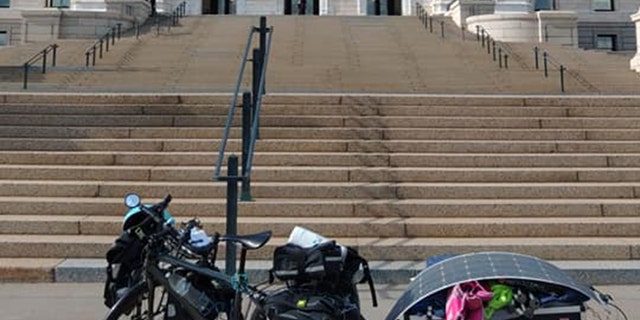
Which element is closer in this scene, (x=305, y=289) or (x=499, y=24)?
(x=305, y=289)

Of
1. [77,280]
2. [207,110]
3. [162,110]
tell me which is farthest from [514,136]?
[77,280]

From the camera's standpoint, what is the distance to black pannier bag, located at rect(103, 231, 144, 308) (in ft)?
11.8

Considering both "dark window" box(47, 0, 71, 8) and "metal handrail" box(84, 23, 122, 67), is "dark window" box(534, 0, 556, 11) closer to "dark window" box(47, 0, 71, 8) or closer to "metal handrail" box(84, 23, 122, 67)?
"metal handrail" box(84, 23, 122, 67)

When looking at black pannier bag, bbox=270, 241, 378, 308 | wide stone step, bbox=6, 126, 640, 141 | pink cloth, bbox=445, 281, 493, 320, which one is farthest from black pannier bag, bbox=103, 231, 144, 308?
wide stone step, bbox=6, 126, 640, 141

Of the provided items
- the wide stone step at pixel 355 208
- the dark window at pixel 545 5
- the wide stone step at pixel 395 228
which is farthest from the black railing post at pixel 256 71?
the dark window at pixel 545 5

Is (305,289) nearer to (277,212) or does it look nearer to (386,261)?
(386,261)

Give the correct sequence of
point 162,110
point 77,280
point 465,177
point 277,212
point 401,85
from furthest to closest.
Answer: point 401,85 → point 162,110 → point 465,177 → point 277,212 → point 77,280

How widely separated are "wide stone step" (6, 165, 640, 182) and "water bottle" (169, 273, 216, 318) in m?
4.68

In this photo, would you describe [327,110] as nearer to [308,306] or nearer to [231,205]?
[231,205]

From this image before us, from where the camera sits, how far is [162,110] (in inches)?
394

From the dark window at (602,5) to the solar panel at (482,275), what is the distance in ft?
125

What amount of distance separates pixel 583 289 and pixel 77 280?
531 centimetres

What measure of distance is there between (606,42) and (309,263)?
36.9 meters

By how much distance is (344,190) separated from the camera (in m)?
7.84
